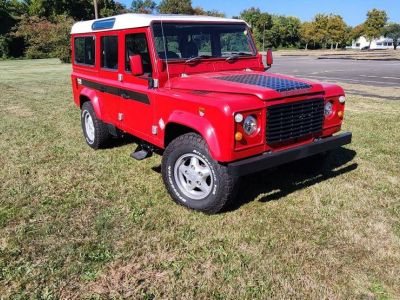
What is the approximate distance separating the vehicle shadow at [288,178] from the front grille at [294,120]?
2.72 feet

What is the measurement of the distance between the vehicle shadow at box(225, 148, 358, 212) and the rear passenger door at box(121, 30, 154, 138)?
4.46 feet

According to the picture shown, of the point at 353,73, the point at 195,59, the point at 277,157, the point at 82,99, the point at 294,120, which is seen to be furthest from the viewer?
the point at 353,73

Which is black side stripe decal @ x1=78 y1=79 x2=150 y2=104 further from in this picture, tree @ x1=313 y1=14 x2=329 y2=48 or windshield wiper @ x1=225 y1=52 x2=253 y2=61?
tree @ x1=313 y1=14 x2=329 y2=48

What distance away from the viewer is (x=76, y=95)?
22.6 feet

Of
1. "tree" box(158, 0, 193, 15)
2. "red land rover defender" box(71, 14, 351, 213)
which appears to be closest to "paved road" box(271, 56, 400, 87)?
"red land rover defender" box(71, 14, 351, 213)

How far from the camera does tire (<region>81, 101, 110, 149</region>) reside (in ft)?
20.2

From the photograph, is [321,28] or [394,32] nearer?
[321,28]

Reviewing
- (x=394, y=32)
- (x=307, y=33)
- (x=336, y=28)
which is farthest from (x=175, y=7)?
(x=394, y=32)

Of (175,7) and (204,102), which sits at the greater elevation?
(175,7)

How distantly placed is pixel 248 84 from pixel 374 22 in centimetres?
7228

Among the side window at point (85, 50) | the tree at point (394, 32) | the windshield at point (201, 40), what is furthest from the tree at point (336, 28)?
the windshield at point (201, 40)

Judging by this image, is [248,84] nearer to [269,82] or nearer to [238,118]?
[269,82]

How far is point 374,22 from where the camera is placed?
66.4 meters

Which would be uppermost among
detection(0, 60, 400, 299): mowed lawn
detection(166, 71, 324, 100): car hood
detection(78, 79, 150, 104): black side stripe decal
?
detection(166, 71, 324, 100): car hood
